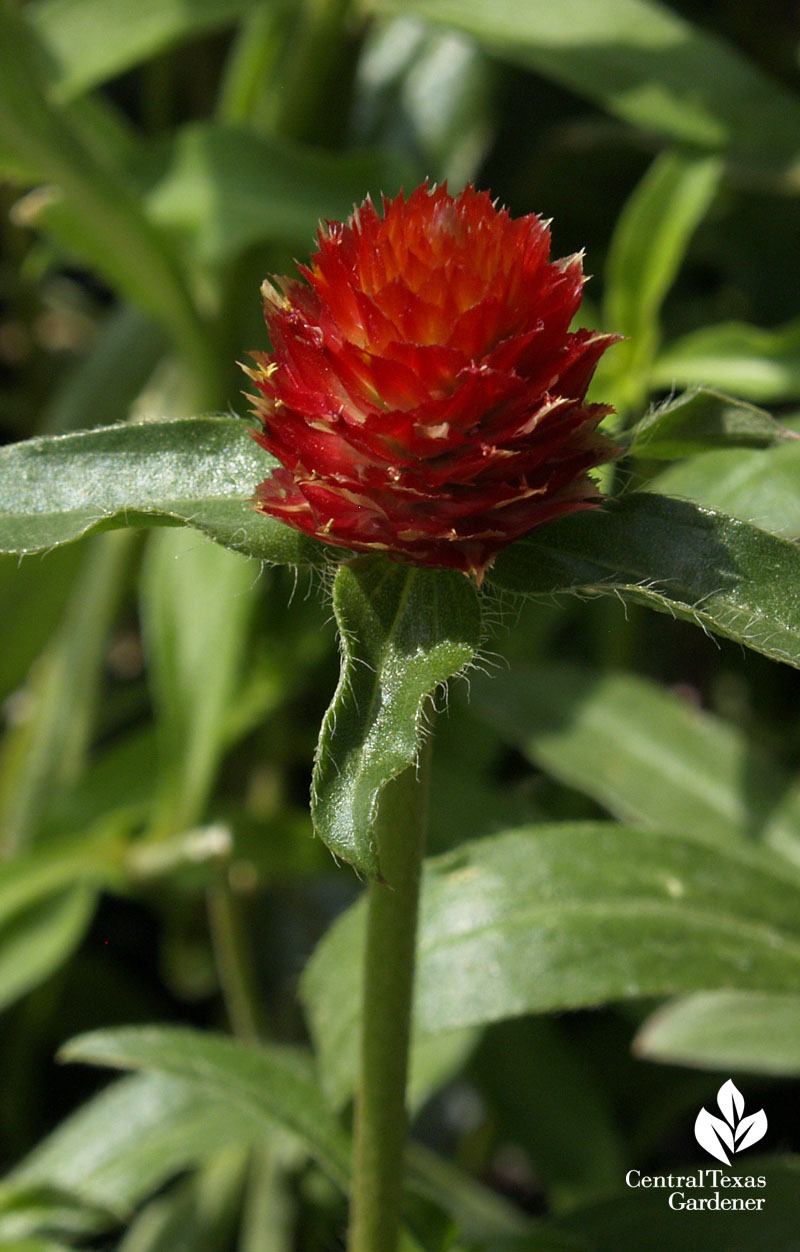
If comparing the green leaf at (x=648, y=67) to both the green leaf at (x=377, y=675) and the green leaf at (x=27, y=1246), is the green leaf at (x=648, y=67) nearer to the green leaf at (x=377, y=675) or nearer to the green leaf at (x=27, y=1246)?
the green leaf at (x=377, y=675)

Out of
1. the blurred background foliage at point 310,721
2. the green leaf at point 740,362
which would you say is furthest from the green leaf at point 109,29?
the green leaf at point 740,362

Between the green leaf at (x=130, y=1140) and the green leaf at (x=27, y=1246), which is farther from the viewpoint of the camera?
the green leaf at (x=130, y=1140)

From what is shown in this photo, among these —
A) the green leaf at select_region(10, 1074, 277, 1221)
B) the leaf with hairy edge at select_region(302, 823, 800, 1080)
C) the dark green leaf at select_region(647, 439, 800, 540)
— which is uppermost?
the dark green leaf at select_region(647, 439, 800, 540)

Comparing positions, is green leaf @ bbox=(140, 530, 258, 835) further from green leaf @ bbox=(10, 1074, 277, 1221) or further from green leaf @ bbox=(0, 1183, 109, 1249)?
A: green leaf @ bbox=(0, 1183, 109, 1249)

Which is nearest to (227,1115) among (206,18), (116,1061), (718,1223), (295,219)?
(116,1061)

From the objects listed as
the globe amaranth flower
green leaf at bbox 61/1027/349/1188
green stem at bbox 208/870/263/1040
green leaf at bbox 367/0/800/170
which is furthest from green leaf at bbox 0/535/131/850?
the globe amaranth flower

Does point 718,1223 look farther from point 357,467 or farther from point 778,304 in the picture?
point 778,304

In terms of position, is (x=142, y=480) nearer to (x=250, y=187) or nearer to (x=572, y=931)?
(x=572, y=931)
